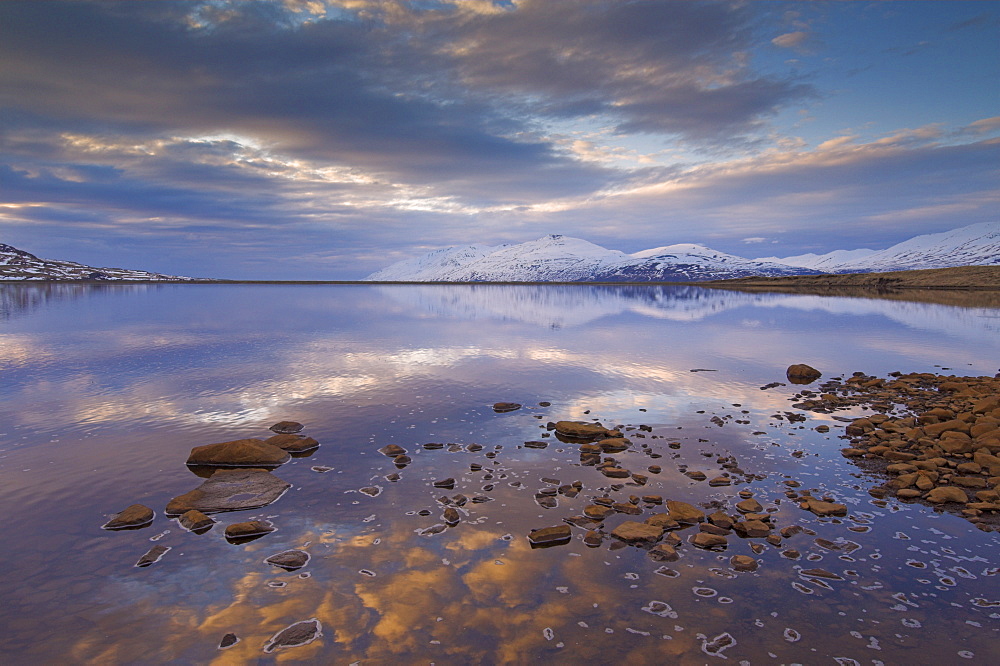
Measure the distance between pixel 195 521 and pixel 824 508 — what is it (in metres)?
17.7

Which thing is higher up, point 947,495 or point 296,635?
point 947,495

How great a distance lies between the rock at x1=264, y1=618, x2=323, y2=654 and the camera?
31.3ft

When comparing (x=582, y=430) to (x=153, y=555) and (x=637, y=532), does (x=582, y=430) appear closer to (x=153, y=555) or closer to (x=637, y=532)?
(x=637, y=532)

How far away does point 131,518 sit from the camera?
46.4 feet

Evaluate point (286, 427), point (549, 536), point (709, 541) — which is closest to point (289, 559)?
point (549, 536)

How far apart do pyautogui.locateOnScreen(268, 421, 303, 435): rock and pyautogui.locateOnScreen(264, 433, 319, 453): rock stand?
178 cm

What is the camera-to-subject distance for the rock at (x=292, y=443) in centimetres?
1994

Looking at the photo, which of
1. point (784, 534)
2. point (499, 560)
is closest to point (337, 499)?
point (499, 560)

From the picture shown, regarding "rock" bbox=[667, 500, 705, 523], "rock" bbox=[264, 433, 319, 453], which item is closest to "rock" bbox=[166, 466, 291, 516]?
"rock" bbox=[264, 433, 319, 453]

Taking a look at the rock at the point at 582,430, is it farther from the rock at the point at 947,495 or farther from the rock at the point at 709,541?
the rock at the point at 947,495

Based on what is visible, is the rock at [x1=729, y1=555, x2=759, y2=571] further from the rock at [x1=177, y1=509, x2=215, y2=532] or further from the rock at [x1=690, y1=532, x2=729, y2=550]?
the rock at [x1=177, y1=509, x2=215, y2=532]

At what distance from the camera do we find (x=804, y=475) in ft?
56.3

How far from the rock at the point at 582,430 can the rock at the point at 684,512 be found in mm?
6763

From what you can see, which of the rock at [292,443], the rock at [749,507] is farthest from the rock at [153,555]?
the rock at [749,507]
